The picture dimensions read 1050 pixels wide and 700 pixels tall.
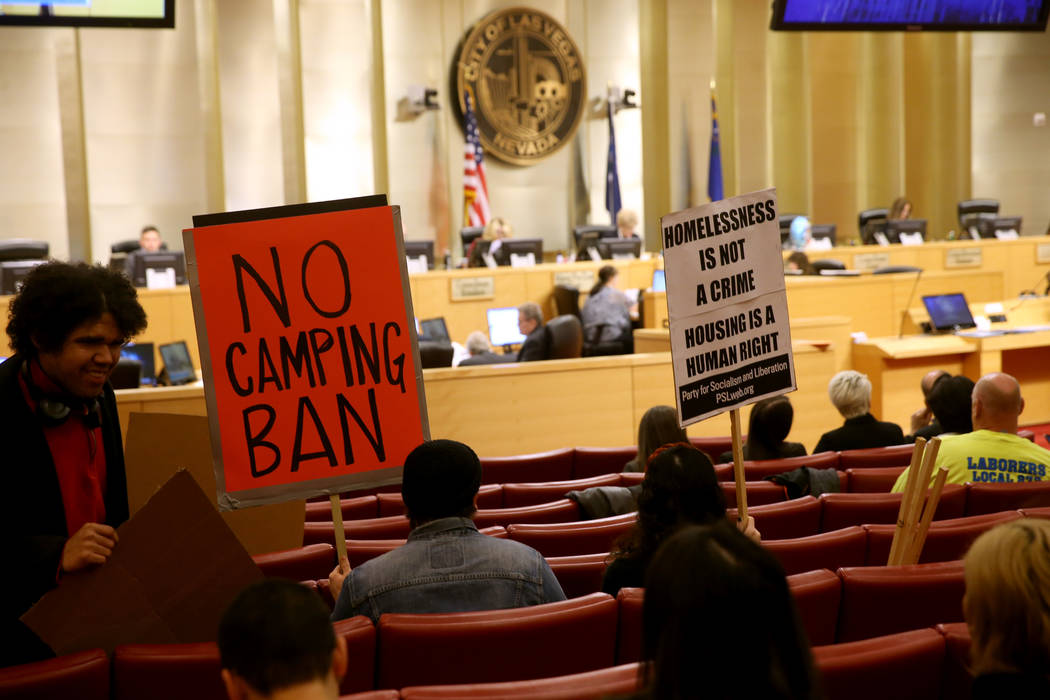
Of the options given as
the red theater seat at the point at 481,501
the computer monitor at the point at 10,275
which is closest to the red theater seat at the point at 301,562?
the red theater seat at the point at 481,501

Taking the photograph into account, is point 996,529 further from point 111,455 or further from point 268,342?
point 111,455

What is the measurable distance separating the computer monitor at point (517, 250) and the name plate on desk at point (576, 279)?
0.85 meters

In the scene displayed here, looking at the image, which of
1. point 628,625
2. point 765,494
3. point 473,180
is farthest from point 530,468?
point 473,180

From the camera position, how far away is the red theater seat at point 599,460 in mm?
4891

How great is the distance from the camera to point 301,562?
2867 millimetres

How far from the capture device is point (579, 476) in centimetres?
493

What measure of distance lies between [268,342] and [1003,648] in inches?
66.3

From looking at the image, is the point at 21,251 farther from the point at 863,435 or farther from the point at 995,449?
the point at 995,449

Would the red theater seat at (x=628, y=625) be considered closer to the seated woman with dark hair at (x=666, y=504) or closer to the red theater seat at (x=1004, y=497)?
the seated woman with dark hair at (x=666, y=504)

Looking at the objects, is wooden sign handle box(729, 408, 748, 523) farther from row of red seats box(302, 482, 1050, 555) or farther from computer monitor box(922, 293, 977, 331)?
computer monitor box(922, 293, 977, 331)

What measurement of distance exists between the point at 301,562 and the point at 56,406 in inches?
36.6

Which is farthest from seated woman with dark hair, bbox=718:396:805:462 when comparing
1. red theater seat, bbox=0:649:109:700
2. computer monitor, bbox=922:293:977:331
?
computer monitor, bbox=922:293:977:331

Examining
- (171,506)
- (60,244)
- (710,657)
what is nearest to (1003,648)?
(710,657)

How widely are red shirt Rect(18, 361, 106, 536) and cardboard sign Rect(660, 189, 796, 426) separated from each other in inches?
60.0
